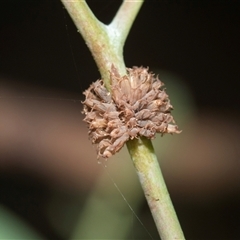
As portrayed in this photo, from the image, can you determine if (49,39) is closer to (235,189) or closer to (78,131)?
(78,131)

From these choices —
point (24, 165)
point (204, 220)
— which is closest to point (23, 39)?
point (24, 165)

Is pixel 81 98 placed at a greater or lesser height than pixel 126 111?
greater

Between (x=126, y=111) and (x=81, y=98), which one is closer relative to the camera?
(x=126, y=111)

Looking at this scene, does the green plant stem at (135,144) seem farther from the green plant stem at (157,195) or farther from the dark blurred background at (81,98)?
the dark blurred background at (81,98)

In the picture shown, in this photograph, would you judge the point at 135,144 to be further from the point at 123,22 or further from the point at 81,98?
the point at 81,98

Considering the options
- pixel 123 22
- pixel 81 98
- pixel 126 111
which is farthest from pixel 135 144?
pixel 81 98
